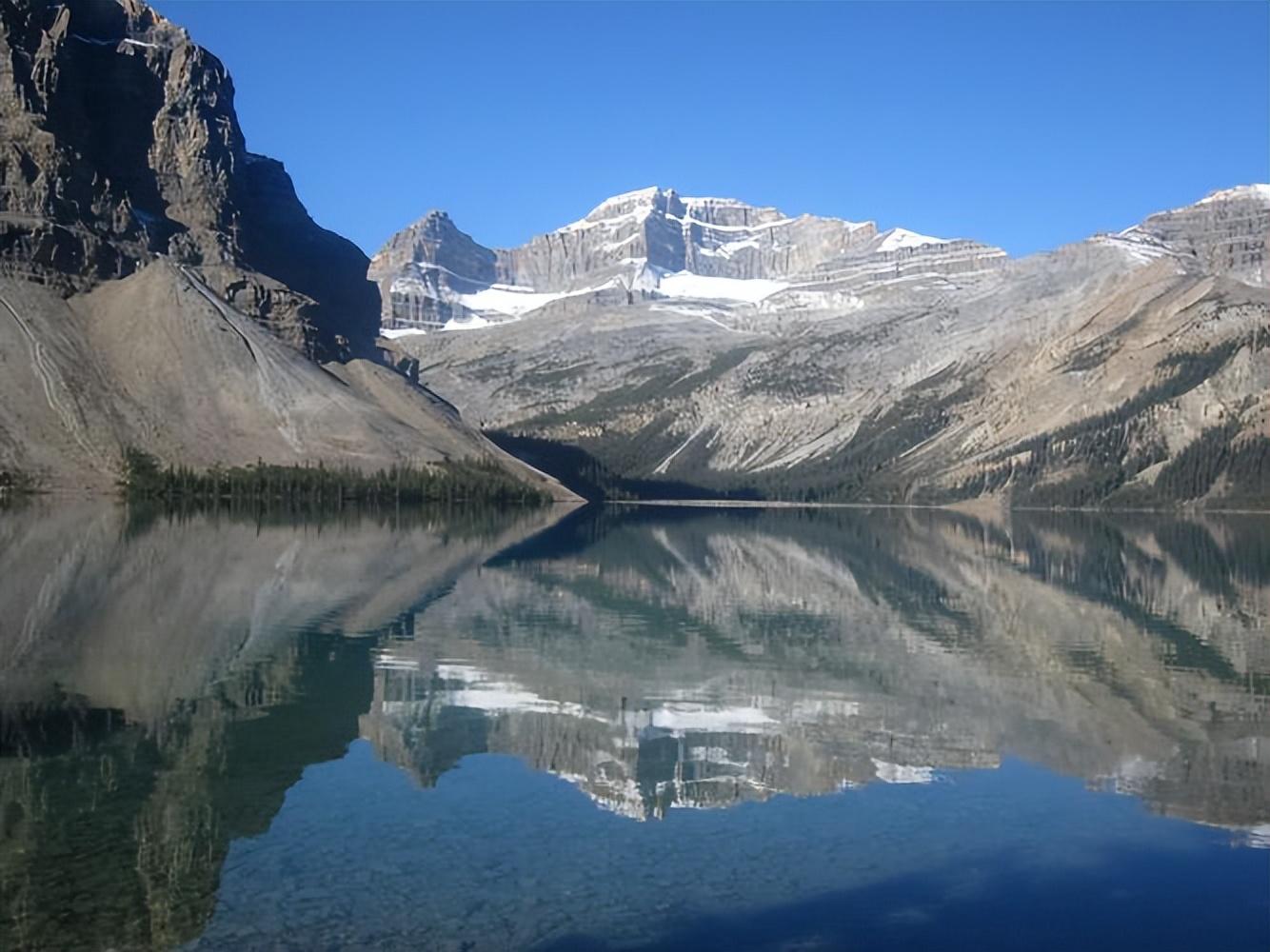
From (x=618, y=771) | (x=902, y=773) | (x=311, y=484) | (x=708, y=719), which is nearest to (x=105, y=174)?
(x=311, y=484)

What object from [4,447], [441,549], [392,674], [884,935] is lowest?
[884,935]

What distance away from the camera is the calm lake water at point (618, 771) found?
16234 mm

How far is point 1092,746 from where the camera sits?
85.7ft

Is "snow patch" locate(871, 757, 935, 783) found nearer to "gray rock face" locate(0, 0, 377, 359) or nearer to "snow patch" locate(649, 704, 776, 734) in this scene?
"snow patch" locate(649, 704, 776, 734)

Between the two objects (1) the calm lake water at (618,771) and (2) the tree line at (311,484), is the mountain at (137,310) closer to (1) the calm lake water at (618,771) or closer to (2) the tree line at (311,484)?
(2) the tree line at (311,484)

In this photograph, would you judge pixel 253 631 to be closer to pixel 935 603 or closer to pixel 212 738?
pixel 212 738

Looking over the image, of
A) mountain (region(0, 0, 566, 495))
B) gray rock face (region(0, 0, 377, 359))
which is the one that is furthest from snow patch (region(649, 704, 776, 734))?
gray rock face (region(0, 0, 377, 359))

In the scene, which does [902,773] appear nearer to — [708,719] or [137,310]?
[708,719]

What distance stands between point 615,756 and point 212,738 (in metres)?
7.18

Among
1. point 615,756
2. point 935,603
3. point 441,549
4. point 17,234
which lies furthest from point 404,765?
point 17,234

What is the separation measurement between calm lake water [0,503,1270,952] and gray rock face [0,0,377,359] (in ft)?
395

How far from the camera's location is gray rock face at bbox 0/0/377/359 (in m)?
160

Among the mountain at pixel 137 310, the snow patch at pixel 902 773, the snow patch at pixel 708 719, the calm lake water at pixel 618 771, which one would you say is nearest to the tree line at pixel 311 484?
the mountain at pixel 137 310

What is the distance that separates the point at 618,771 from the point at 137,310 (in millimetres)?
144541
